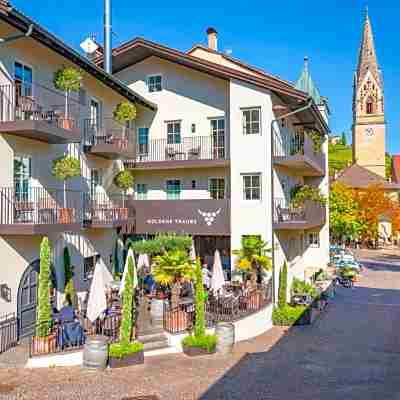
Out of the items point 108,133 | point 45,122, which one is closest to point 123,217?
point 108,133

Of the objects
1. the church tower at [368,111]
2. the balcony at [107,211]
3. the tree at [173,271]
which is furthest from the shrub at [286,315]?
the church tower at [368,111]

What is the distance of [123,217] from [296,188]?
949 cm

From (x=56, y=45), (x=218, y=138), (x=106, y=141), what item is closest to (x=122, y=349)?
(x=106, y=141)

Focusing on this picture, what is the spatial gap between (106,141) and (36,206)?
17.5 ft

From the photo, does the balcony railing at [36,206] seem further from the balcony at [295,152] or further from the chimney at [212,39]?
the chimney at [212,39]

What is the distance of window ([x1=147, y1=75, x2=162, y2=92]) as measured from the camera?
23609 mm

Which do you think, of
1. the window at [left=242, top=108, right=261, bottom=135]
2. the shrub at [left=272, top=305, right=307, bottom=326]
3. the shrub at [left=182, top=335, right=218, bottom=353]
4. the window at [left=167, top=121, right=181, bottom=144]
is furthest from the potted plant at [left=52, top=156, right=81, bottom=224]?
the shrub at [left=272, top=305, right=307, bottom=326]

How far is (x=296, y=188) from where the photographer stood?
2370 cm

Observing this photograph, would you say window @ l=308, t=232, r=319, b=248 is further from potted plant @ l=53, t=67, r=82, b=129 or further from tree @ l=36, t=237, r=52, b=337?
tree @ l=36, t=237, r=52, b=337

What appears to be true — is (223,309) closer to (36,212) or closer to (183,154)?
(36,212)

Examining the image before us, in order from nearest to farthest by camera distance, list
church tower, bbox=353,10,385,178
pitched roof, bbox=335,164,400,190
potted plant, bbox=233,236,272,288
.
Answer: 1. potted plant, bbox=233,236,272,288
2. pitched roof, bbox=335,164,400,190
3. church tower, bbox=353,10,385,178

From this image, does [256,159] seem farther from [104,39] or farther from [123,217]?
[104,39]

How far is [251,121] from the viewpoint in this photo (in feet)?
67.8

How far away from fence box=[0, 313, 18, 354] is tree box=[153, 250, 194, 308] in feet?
16.1
